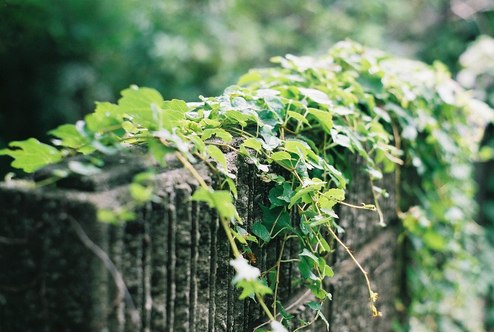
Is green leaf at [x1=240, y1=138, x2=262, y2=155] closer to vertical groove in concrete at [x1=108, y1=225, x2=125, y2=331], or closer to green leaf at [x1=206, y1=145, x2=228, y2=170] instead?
green leaf at [x1=206, y1=145, x2=228, y2=170]

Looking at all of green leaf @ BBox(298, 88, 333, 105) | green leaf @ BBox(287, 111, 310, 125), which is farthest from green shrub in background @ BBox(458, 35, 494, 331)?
green leaf @ BBox(287, 111, 310, 125)

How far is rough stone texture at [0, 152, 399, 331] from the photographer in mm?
880

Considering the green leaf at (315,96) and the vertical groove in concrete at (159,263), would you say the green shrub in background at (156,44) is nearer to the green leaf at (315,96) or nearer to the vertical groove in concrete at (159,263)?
the green leaf at (315,96)

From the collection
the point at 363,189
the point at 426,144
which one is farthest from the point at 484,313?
the point at 363,189

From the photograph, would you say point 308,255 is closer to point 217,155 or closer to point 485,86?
point 217,155

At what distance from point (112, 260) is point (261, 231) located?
0.48m

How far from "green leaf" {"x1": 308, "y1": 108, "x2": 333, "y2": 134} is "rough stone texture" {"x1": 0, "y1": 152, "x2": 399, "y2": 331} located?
0.37 m

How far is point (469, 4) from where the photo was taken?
6207 mm

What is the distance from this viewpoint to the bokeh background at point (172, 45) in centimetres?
520

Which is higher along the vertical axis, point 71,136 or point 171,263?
point 71,136

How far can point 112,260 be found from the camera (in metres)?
0.90

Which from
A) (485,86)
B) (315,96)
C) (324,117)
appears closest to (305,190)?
(324,117)

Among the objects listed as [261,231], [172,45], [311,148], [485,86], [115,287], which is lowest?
[115,287]

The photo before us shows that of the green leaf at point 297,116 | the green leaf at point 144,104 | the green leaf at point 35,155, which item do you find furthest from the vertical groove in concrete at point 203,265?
the green leaf at point 297,116
